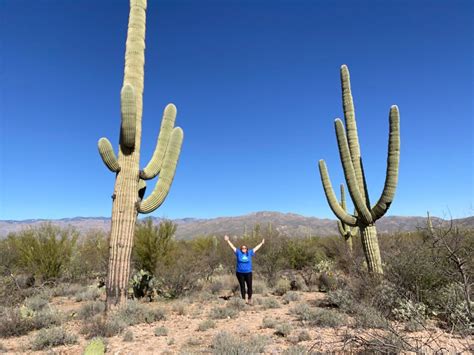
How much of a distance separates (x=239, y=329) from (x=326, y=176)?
573 cm

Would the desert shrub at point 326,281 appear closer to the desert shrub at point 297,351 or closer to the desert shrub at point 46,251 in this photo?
the desert shrub at point 297,351

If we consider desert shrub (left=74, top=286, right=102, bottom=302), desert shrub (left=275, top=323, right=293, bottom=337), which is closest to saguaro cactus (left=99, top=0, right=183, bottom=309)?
desert shrub (left=74, top=286, right=102, bottom=302)

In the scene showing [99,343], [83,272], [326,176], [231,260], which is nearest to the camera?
[99,343]

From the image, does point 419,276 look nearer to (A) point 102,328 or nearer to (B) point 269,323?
(B) point 269,323

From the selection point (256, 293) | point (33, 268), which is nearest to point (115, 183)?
point (256, 293)

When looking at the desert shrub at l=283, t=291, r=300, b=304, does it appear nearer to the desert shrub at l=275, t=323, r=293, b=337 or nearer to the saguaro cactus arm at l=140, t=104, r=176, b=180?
the desert shrub at l=275, t=323, r=293, b=337

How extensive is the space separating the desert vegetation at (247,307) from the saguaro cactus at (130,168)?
0.93 metres

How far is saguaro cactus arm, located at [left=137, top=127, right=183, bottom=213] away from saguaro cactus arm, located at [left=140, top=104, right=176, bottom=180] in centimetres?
13

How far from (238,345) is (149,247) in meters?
8.95

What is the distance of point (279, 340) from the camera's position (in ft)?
18.7

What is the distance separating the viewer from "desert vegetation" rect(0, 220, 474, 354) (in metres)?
4.87

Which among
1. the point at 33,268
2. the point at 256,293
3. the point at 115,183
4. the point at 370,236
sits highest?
the point at 115,183

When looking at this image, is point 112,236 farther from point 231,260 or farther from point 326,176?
point 231,260

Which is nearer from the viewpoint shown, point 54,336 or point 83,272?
point 54,336
